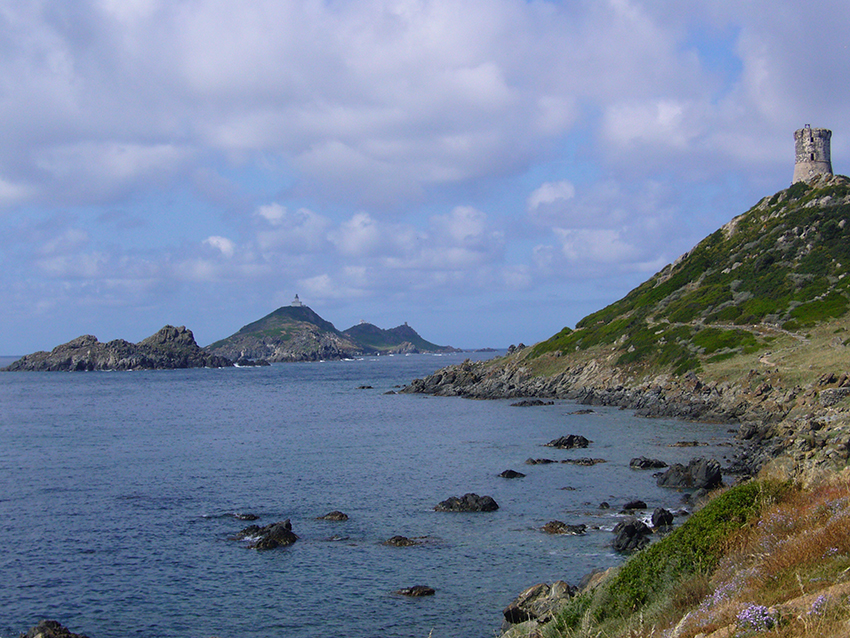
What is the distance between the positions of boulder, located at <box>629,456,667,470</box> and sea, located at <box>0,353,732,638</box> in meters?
1.00

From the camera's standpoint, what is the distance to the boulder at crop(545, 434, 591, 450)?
69.6 m

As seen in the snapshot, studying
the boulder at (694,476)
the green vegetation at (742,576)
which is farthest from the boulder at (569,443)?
the green vegetation at (742,576)

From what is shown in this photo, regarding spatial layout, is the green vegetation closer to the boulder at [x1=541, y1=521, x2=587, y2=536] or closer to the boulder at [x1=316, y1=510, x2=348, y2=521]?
the boulder at [x1=541, y1=521, x2=587, y2=536]

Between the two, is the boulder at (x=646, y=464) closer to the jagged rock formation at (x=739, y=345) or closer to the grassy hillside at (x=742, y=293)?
the jagged rock formation at (x=739, y=345)

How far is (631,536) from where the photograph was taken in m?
36.5

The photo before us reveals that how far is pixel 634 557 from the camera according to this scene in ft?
59.9

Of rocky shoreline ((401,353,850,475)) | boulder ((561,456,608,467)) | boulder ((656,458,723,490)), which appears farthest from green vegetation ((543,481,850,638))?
boulder ((561,456,608,467))

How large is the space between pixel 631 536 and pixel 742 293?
10321cm

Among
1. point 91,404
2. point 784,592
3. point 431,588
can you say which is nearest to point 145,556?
point 431,588

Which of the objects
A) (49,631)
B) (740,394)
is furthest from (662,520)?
(740,394)

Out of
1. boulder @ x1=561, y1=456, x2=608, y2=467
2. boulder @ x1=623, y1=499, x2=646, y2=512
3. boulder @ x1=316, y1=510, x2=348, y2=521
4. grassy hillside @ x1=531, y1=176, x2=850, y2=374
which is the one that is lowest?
boulder @ x1=316, y1=510, x2=348, y2=521

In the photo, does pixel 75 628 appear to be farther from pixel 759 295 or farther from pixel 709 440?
pixel 759 295

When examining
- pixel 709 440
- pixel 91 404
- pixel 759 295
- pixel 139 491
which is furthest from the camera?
pixel 91 404

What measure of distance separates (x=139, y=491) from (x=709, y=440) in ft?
180
